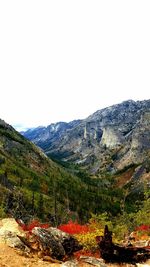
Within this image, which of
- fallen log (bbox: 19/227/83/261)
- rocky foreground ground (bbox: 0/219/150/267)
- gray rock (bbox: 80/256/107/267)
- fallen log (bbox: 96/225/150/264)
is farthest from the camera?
fallen log (bbox: 96/225/150/264)

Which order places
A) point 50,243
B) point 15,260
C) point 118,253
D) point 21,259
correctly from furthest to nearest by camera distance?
point 118,253 → point 50,243 → point 21,259 → point 15,260

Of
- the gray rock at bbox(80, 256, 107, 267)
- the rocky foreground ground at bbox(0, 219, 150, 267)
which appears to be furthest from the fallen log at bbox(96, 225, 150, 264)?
the gray rock at bbox(80, 256, 107, 267)

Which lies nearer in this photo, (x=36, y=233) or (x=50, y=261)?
(x=50, y=261)

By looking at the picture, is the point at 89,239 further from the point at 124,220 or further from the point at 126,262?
the point at 124,220

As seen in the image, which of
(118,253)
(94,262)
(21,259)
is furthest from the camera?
(118,253)

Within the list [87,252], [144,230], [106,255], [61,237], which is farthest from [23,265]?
[144,230]

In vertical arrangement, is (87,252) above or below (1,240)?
below

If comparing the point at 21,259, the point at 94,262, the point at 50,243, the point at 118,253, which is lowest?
the point at 118,253

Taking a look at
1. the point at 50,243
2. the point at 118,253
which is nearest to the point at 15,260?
the point at 50,243

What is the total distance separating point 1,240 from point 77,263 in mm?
8974

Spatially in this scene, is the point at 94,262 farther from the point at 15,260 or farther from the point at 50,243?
the point at 15,260

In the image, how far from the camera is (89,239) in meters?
53.2

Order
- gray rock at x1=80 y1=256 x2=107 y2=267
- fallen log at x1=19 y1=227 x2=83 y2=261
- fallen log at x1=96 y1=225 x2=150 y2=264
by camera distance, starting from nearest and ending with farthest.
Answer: gray rock at x1=80 y1=256 x2=107 y2=267
fallen log at x1=19 y1=227 x2=83 y2=261
fallen log at x1=96 y1=225 x2=150 y2=264

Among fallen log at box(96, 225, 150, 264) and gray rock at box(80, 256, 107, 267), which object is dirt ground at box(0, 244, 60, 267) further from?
fallen log at box(96, 225, 150, 264)
